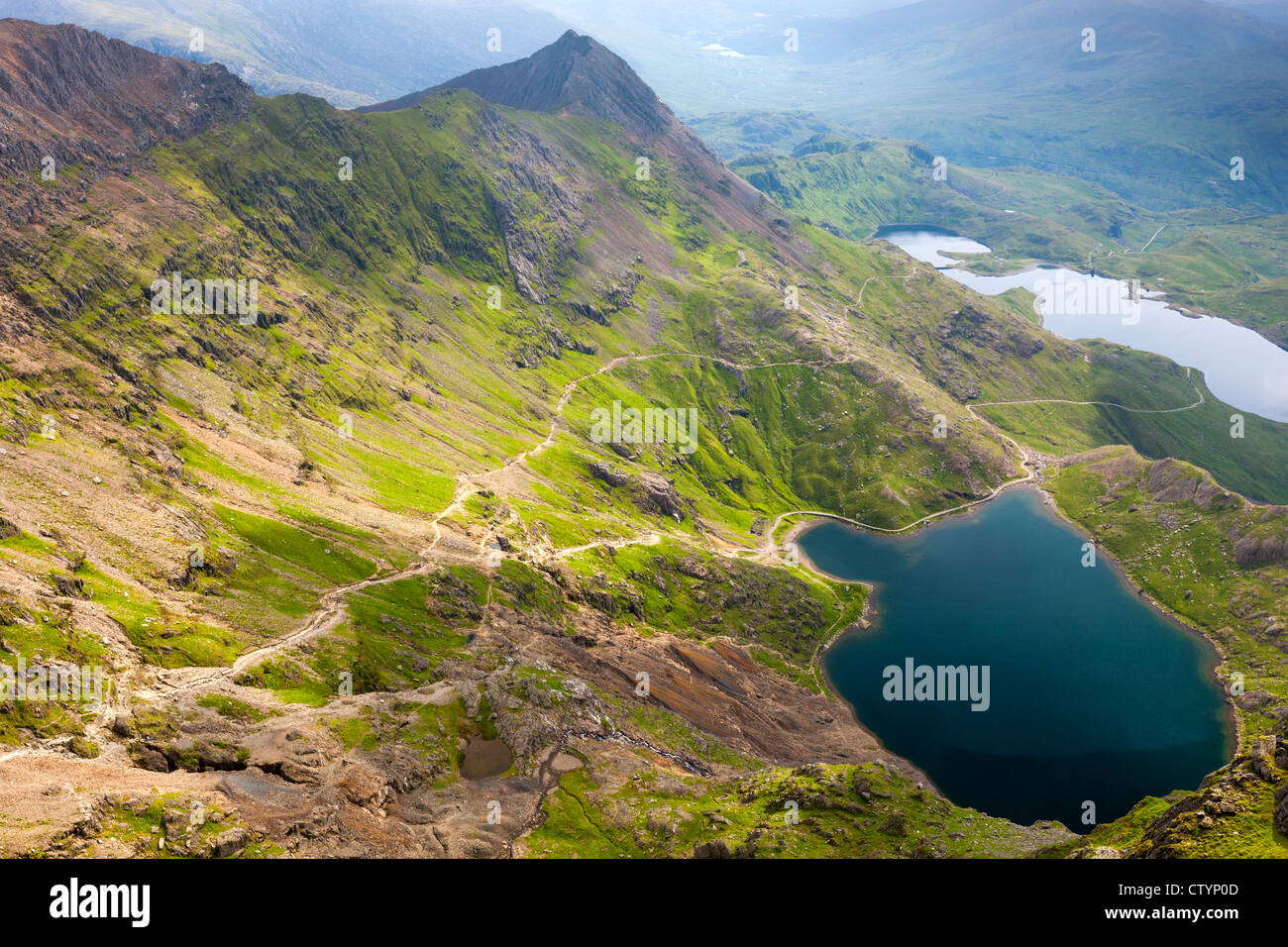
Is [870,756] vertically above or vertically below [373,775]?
below

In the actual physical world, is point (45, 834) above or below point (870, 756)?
above

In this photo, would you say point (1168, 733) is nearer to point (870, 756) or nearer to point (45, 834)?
point (870, 756)

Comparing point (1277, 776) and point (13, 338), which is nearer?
point (1277, 776)

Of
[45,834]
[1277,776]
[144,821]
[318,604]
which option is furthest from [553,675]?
[1277,776]
